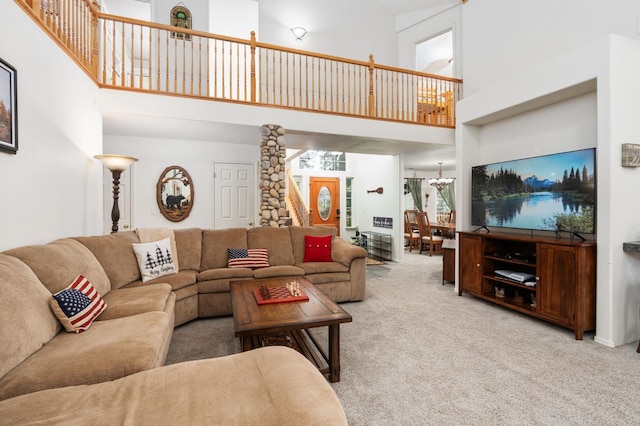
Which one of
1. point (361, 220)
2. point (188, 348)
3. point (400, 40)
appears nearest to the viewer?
point (188, 348)

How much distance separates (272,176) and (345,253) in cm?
164

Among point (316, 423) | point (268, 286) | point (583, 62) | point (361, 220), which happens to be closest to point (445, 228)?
point (361, 220)

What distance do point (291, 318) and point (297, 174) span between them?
7.33 m

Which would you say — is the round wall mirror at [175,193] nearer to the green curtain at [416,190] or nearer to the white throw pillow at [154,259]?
the white throw pillow at [154,259]

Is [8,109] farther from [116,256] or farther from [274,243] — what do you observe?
[274,243]

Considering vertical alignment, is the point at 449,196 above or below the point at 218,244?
above

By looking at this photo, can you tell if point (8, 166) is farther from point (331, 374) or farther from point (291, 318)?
point (331, 374)

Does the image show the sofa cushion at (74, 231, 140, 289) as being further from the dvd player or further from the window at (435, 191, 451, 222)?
the window at (435, 191, 451, 222)

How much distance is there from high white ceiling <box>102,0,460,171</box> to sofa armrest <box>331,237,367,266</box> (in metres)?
1.91

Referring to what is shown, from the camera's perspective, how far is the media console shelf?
2.90 metres

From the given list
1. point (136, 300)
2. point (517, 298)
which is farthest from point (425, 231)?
point (136, 300)

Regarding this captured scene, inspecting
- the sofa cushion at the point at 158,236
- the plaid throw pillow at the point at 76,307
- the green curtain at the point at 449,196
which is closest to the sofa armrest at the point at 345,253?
the sofa cushion at the point at 158,236

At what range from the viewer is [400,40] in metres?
7.24

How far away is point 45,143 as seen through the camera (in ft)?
9.05
